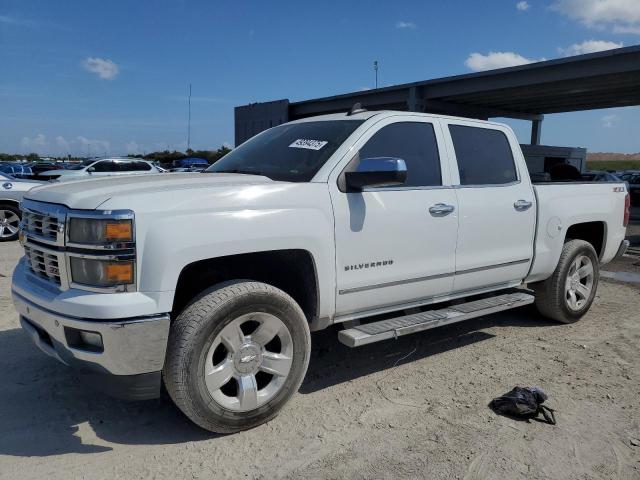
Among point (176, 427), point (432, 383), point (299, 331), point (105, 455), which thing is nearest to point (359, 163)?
point (299, 331)

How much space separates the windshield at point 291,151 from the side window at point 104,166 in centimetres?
1628

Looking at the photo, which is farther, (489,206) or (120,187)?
(489,206)

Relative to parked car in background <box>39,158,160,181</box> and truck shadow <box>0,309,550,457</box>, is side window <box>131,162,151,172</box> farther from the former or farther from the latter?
truck shadow <box>0,309,550,457</box>

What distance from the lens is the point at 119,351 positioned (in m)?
2.86

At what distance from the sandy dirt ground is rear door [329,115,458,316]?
687mm

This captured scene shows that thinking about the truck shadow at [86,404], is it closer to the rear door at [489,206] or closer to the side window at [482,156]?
the rear door at [489,206]

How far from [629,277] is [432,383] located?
5.76m

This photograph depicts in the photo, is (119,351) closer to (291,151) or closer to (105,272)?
(105,272)

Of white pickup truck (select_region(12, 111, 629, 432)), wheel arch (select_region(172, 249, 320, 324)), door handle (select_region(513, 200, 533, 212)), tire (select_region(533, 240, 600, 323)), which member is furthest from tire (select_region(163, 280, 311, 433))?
tire (select_region(533, 240, 600, 323))

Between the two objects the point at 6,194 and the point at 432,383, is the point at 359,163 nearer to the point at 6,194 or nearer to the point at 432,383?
the point at 432,383

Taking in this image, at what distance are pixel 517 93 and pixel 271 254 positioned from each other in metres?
25.3

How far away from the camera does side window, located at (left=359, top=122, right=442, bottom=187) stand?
407 cm

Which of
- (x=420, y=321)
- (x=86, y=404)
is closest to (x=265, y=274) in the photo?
(x=420, y=321)

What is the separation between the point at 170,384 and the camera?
306 centimetres
